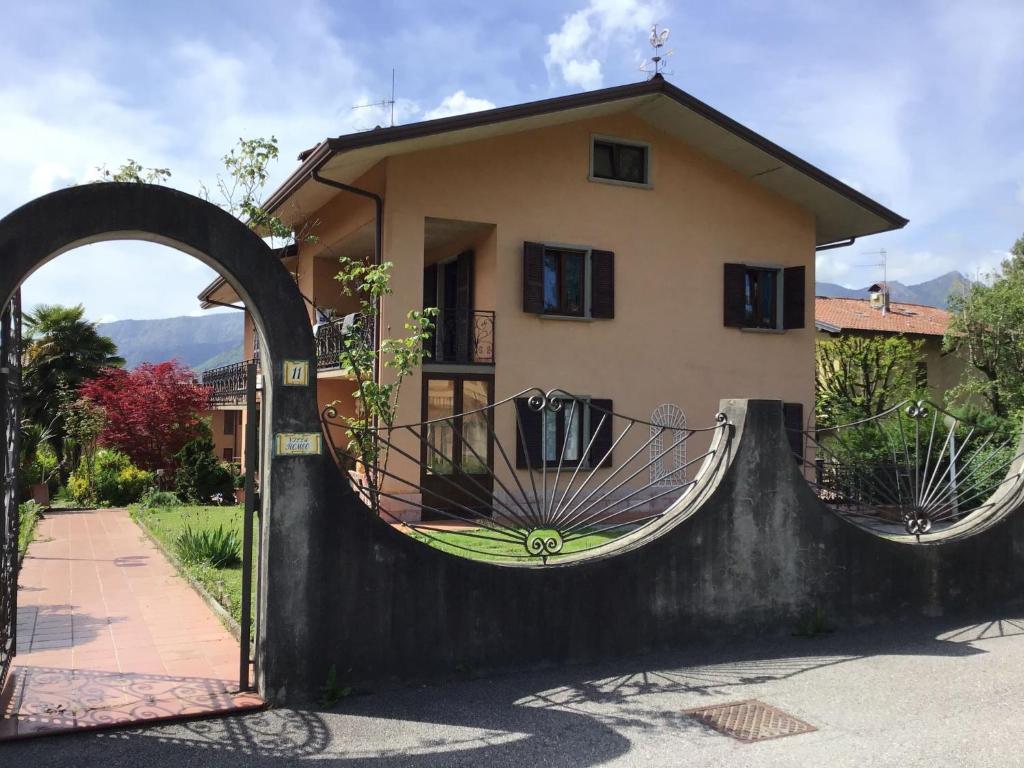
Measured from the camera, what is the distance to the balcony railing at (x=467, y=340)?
14.8 metres

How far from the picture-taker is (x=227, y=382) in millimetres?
23750

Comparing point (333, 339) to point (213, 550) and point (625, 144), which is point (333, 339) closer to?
point (625, 144)

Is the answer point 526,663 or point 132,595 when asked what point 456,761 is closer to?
point 526,663

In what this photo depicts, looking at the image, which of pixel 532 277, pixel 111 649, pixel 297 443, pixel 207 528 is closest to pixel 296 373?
pixel 297 443

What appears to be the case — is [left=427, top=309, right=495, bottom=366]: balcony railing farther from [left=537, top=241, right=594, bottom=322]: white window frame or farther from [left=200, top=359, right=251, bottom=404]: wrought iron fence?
[left=200, top=359, right=251, bottom=404]: wrought iron fence

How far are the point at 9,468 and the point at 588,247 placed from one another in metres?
11.6

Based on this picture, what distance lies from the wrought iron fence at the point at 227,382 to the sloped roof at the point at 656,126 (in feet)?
20.9

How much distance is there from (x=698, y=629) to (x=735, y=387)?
11023mm

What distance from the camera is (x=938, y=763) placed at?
4383 mm

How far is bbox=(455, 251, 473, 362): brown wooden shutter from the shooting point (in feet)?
49.0

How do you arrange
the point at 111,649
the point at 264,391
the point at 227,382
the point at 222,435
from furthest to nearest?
the point at 222,435 < the point at 227,382 < the point at 111,649 < the point at 264,391

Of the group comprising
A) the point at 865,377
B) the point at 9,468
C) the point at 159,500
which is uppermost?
the point at 865,377

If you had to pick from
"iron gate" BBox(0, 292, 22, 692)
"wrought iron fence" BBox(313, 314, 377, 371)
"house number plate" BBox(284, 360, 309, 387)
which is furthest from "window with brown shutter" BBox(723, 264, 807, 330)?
"iron gate" BBox(0, 292, 22, 692)

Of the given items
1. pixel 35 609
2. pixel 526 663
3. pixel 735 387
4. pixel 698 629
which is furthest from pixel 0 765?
pixel 735 387
